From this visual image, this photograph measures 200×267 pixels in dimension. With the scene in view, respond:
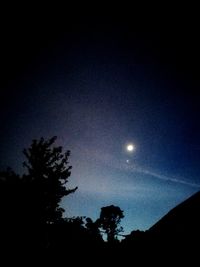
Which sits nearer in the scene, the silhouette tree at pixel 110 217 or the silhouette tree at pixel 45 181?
the silhouette tree at pixel 45 181

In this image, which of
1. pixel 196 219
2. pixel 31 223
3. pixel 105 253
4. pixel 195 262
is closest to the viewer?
pixel 195 262

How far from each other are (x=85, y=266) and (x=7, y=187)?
17.7 feet

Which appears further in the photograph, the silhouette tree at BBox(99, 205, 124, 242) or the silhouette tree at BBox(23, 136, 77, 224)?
the silhouette tree at BBox(99, 205, 124, 242)

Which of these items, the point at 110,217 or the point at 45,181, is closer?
the point at 45,181

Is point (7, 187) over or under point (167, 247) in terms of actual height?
over

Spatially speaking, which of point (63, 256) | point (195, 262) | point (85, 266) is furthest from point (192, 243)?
point (63, 256)

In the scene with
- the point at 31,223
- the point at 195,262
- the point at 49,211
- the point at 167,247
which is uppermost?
the point at 49,211

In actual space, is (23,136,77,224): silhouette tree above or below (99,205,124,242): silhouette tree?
below

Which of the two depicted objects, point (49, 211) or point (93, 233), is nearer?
point (49, 211)

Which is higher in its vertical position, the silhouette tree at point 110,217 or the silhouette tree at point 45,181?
the silhouette tree at point 110,217

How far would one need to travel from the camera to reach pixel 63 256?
10.8 meters

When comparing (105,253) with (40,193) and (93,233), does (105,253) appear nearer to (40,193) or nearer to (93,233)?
(93,233)

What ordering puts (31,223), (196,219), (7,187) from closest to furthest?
(196,219)
(31,223)
(7,187)

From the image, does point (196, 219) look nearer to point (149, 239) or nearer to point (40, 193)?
point (149, 239)
